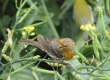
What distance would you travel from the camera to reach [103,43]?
1.21 meters

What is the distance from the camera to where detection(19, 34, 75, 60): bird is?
1040 millimetres

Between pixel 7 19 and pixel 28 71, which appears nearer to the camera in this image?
pixel 28 71

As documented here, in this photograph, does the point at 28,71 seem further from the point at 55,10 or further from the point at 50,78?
the point at 55,10

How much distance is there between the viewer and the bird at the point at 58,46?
3.41 feet

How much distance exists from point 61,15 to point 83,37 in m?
0.20

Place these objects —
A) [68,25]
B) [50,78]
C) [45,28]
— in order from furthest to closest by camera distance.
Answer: [68,25], [45,28], [50,78]

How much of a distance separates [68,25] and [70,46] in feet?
2.98

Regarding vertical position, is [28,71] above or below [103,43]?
below

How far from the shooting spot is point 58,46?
108 centimetres

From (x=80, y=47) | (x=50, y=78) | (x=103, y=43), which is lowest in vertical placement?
(x=50, y=78)

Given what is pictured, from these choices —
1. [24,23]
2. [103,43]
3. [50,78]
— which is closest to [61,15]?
[24,23]

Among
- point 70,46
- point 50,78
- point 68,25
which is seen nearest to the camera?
point 70,46

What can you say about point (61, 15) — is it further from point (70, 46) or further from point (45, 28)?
point (70, 46)

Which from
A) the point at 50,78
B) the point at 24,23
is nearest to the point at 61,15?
the point at 24,23
